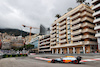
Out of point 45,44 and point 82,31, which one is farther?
point 45,44

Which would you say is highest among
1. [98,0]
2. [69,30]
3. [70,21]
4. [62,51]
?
[98,0]

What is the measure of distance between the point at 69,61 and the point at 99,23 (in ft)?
102

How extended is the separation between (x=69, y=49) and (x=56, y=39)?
13649mm

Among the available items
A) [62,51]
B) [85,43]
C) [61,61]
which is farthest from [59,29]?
[61,61]

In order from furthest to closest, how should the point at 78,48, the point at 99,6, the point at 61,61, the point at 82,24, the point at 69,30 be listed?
1. the point at 69,30
2. the point at 78,48
3. the point at 82,24
4. the point at 99,6
5. the point at 61,61

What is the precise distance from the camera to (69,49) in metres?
52.5

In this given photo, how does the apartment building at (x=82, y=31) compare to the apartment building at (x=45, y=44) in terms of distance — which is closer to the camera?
the apartment building at (x=82, y=31)

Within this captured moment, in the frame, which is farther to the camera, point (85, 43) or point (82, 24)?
point (82, 24)

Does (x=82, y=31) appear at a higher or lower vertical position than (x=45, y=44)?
higher

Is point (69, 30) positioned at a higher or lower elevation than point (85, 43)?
higher

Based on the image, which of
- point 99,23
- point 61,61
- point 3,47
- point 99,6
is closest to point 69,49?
point 99,23

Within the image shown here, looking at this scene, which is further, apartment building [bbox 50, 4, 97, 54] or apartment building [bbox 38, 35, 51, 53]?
apartment building [bbox 38, 35, 51, 53]

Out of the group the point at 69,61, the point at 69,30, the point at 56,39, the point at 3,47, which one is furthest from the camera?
the point at 3,47

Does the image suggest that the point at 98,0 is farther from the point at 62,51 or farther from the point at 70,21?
the point at 62,51
